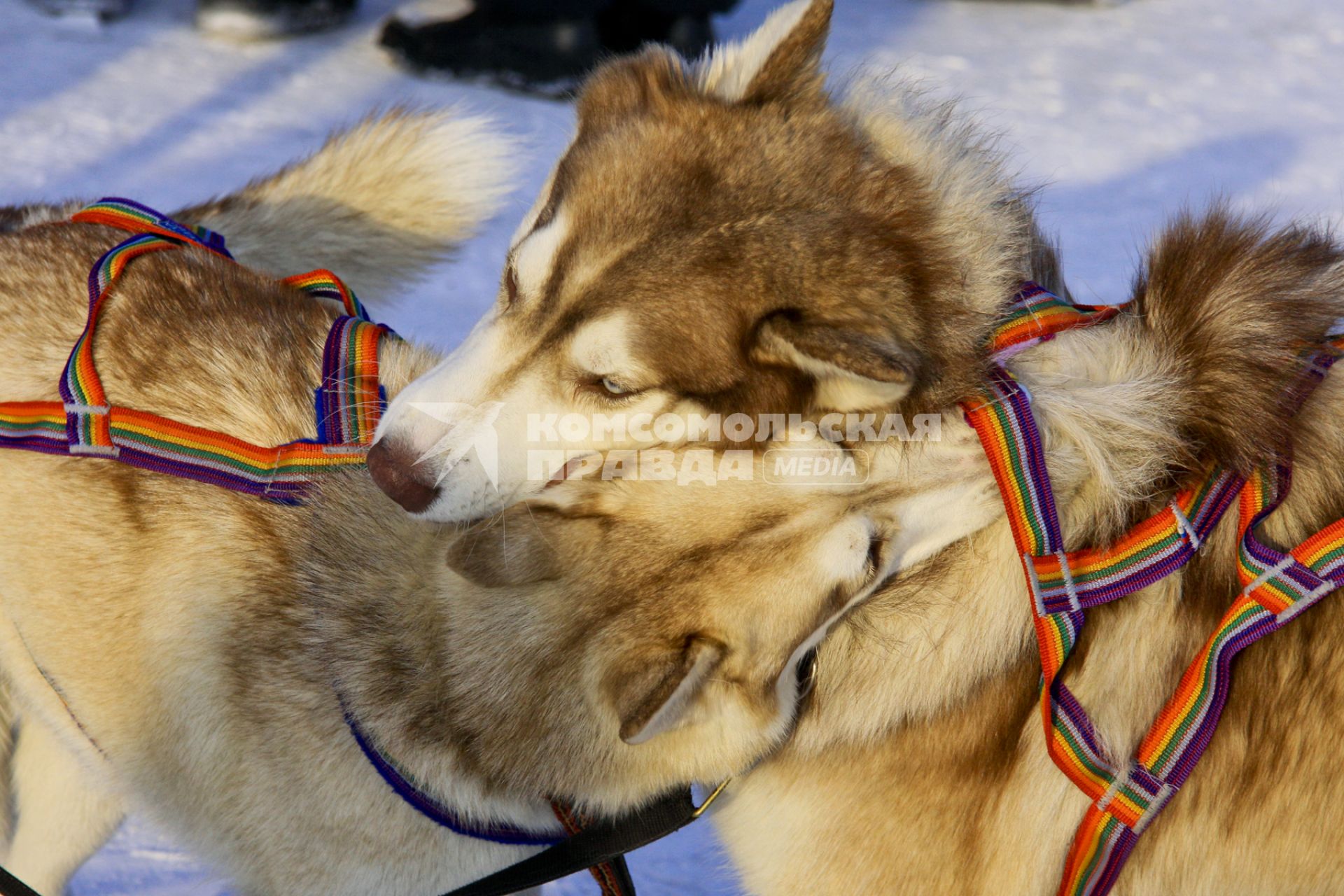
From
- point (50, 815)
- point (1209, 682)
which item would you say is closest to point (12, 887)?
point (50, 815)

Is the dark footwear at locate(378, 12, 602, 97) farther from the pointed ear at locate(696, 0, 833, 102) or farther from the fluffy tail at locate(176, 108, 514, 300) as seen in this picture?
the pointed ear at locate(696, 0, 833, 102)

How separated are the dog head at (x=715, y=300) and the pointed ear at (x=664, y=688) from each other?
35cm

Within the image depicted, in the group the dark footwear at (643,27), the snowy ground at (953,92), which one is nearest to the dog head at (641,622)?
the snowy ground at (953,92)

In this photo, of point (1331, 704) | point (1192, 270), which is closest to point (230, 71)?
point (1192, 270)

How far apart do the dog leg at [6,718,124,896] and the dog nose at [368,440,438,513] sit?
0.98m

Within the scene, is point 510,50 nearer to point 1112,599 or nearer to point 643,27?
point 643,27

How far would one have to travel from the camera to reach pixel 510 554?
4.66ft

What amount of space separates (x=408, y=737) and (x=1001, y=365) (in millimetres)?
1009

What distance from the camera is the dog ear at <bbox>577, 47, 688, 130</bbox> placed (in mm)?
1802

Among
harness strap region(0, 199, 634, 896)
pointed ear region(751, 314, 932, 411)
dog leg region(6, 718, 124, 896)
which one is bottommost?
→ dog leg region(6, 718, 124, 896)

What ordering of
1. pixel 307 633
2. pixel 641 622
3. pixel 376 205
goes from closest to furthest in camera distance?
pixel 641 622
pixel 307 633
pixel 376 205

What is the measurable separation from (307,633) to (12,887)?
0.68 meters

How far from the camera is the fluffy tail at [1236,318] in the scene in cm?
135

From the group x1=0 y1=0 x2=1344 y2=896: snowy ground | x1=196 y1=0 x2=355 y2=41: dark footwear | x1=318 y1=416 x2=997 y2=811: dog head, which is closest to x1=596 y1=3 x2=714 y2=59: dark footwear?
x1=0 y1=0 x2=1344 y2=896: snowy ground
